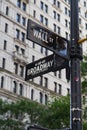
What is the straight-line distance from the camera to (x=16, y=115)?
1604 inches

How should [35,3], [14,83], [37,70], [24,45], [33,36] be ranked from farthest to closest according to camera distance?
1. [35,3]
2. [24,45]
3. [14,83]
4. [37,70]
5. [33,36]

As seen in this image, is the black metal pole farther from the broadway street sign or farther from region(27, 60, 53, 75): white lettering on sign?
region(27, 60, 53, 75): white lettering on sign

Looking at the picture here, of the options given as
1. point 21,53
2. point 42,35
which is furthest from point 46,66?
point 21,53

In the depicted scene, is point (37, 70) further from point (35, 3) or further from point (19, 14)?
point (35, 3)

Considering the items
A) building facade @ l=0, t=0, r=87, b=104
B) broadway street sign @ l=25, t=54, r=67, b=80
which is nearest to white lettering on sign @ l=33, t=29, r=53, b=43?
broadway street sign @ l=25, t=54, r=67, b=80

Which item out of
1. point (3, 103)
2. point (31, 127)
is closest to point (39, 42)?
point (31, 127)

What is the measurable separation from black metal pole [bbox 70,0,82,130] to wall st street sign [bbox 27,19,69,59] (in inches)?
7.7

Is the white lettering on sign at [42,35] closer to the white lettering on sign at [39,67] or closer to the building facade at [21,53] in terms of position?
the white lettering on sign at [39,67]

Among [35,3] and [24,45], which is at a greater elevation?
[35,3]

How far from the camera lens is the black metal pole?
7455 mm

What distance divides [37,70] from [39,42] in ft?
2.82

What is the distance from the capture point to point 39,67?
28.5 feet

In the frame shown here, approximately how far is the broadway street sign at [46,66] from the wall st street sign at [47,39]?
238 millimetres

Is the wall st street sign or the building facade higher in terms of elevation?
the building facade
